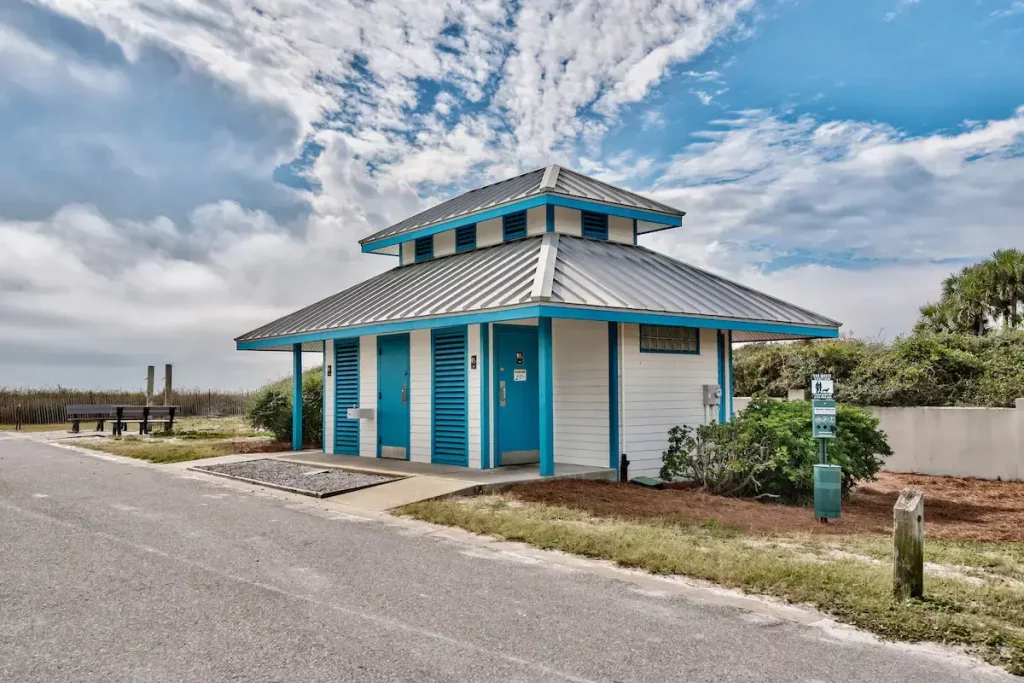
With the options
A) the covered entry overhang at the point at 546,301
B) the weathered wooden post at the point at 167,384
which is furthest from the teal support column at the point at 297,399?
→ the weathered wooden post at the point at 167,384

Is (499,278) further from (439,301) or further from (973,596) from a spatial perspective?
(973,596)

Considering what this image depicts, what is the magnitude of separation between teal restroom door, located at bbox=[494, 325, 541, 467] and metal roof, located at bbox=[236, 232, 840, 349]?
1147mm

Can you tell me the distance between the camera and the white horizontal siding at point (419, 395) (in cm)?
1411

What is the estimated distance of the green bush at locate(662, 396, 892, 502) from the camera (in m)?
11.5

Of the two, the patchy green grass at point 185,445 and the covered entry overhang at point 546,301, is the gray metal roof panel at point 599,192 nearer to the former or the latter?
the covered entry overhang at point 546,301

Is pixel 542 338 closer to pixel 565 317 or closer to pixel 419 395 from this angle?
pixel 565 317

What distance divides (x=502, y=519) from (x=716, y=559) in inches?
108

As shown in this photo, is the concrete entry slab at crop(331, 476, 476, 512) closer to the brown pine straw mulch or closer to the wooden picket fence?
the brown pine straw mulch

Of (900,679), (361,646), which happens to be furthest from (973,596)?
(361,646)

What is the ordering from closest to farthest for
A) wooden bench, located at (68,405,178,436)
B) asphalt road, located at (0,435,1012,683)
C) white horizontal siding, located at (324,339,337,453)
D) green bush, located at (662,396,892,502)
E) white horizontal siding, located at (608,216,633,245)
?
asphalt road, located at (0,435,1012,683), green bush, located at (662,396,892,502), white horizontal siding, located at (608,216,633,245), white horizontal siding, located at (324,339,337,453), wooden bench, located at (68,405,178,436)

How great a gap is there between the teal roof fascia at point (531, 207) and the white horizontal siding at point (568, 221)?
0.81 feet

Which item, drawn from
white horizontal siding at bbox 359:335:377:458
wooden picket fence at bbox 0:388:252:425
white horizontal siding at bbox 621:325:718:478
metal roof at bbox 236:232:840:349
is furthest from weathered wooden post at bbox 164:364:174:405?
white horizontal siding at bbox 621:325:718:478

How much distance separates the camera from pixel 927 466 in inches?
632

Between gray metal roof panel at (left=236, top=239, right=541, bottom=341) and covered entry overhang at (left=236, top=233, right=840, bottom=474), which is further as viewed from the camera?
gray metal roof panel at (left=236, top=239, right=541, bottom=341)
